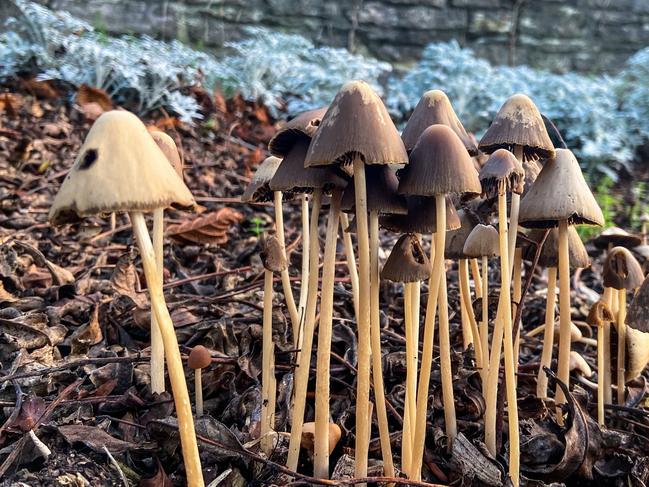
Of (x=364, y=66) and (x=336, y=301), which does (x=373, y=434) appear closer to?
(x=336, y=301)

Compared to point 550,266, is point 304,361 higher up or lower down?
lower down

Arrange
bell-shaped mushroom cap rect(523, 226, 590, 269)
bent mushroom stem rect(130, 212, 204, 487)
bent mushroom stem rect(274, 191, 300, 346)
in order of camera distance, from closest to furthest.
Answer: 1. bent mushroom stem rect(130, 212, 204, 487)
2. bent mushroom stem rect(274, 191, 300, 346)
3. bell-shaped mushroom cap rect(523, 226, 590, 269)

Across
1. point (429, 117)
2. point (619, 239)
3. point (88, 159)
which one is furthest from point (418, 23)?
point (88, 159)

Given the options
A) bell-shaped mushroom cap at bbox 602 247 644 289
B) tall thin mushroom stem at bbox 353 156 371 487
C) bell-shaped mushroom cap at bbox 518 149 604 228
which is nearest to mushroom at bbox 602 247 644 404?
bell-shaped mushroom cap at bbox 602 247 644 289

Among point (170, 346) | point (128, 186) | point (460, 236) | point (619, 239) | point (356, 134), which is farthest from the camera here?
point (619, 239)

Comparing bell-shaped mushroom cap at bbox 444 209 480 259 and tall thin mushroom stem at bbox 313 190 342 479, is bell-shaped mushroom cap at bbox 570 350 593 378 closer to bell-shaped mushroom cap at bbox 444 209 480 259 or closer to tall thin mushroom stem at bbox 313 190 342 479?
bell-shaped mushroom cap at bbox 444 209 480 259

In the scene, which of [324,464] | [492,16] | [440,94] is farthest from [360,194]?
[492,16]

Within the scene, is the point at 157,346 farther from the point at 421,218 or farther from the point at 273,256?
the point at 421,218
